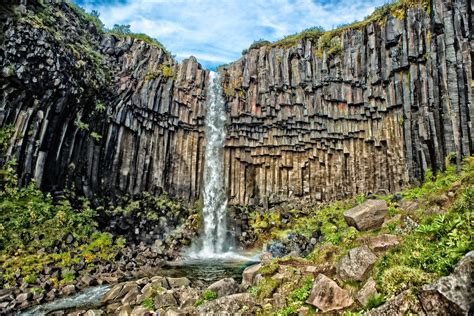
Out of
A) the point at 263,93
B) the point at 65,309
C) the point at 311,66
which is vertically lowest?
the point at 65,309

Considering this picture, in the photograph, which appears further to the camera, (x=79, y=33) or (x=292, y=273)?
(x=79, y=33)

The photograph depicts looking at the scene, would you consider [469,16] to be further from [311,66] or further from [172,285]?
[172,285]

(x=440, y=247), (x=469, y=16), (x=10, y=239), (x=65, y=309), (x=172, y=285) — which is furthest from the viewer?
(x=469, y=16)

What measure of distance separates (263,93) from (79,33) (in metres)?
17.7

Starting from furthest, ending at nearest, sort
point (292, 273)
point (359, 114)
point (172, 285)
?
point (359, 114) → point (172, 285) → point (292, 273)

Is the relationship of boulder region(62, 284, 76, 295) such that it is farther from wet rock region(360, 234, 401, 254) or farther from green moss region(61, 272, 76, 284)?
wet rock region(360, 234, 401, 254)

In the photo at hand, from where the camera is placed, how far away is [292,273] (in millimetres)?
8859

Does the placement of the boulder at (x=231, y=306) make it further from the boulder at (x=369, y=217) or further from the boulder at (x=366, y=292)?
the boulder at (x=369, y=217)

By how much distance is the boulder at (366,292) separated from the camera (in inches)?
245

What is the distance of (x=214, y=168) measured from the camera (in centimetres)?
3178

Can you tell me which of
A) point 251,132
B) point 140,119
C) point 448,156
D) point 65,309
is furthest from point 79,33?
point 448,156

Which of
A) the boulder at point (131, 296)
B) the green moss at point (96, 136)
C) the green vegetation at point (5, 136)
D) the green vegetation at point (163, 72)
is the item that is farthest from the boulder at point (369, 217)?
the green vegetation at point (163, 72)

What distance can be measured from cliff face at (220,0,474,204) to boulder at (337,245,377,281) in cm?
1383

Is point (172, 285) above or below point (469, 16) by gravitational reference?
below
